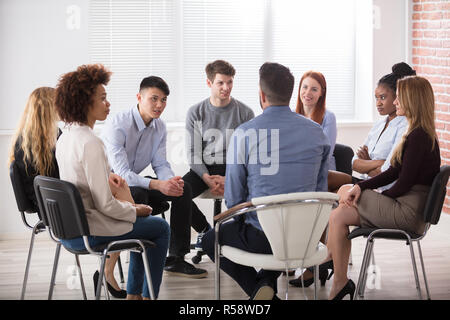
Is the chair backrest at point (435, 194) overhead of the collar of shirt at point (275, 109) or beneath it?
beneath

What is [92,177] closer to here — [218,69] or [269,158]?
[269,158]

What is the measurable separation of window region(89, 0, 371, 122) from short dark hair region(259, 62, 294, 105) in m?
2.66

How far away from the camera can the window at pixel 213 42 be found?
217 inches

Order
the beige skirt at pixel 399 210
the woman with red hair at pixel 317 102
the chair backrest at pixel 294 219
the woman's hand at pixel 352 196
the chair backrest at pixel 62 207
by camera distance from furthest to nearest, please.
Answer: the woman with red hair at pixel 317 102 → the woman's hand at pixel 352 196 → the beige skirt at pixel 399 210 → the chair backrest at pixel 62 207 → the chair backrest at pixel 294 219

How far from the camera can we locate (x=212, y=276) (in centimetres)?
433

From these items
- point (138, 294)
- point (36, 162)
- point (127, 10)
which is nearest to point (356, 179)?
point (138, 294)

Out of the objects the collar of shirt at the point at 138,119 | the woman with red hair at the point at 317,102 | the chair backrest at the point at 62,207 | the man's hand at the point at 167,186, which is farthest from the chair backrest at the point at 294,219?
the collar of shirt at the point at 138,119

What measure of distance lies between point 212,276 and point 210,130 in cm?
103

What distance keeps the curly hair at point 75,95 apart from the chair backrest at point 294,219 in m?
0.96

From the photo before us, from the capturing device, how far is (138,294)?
3504 mm

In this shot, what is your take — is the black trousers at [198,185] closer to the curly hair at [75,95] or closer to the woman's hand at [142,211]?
the woman's hand at [142,211]

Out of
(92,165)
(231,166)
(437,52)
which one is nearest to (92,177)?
(92,165)

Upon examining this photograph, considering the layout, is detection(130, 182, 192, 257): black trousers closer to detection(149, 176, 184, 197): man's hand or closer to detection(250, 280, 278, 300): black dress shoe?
detection(149, 176, 184, 197): man's hand
